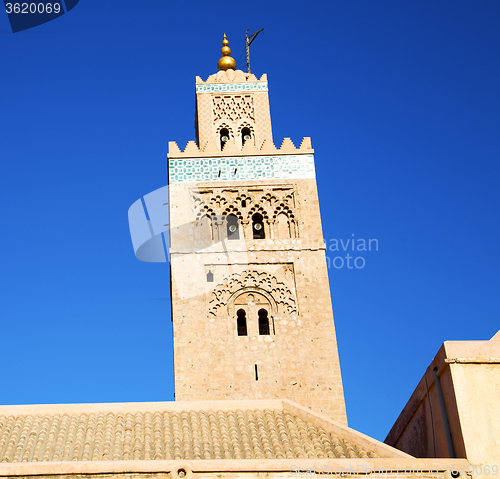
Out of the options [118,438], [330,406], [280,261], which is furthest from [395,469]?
[280,261]

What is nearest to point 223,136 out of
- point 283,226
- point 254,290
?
point 283,226

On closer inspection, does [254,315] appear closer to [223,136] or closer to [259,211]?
[259,211]

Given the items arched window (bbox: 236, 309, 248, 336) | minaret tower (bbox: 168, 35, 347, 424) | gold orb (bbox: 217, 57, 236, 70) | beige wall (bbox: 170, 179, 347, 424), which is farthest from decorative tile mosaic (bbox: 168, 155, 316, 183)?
gold orb (bbox: 217, 57, 236, 70)

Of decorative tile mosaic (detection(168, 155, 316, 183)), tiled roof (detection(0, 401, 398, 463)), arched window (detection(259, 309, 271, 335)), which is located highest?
decorative tile mosaic (detection(168, 155, 316, 183))

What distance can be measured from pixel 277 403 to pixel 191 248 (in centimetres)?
685

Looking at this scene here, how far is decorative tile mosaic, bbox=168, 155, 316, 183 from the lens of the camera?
1844cm

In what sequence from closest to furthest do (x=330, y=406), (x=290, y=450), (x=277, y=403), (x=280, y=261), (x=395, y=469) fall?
(x=395, y=469) → (x=290, y=450) → (x=277, y=403) → (x=330, y=406) → (x=280, y=261)

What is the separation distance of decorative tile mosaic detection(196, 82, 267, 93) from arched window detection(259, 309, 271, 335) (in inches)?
250

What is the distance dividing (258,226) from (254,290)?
1.60 meters

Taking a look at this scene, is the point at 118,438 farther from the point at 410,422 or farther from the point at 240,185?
the point at 240,185

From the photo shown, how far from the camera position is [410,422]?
11867mm

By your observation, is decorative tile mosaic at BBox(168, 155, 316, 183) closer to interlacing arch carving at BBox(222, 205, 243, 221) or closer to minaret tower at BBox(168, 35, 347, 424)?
minaret tower at BBox(168, 35, 347, 424)

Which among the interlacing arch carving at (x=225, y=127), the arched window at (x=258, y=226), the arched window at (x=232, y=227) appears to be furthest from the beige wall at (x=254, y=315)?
the interlacing arch carving at (x=225, y=127)

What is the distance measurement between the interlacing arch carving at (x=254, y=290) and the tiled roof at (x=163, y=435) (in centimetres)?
587
